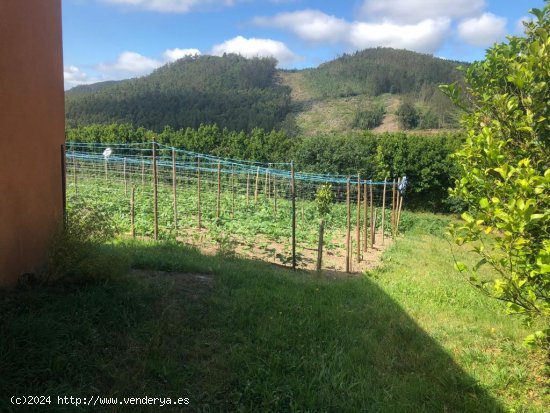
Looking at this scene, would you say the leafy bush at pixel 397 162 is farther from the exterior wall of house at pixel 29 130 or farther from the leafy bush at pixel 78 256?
the leafy bush at pixel 78 256

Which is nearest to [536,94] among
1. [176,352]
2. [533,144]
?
[533,144]

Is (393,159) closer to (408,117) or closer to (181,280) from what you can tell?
(181,280)

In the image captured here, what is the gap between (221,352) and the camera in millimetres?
3195

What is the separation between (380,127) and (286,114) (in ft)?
37.9

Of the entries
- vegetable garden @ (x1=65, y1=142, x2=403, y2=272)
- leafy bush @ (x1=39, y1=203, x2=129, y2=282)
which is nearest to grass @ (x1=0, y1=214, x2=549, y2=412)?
leafy bush @ (x1=39, y1=203, x2=129, y2=282)

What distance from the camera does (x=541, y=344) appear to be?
9.68 feet

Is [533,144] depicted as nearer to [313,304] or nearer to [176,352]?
[313,304]

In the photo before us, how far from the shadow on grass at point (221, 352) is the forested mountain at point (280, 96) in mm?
34965

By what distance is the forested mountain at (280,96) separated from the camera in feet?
134

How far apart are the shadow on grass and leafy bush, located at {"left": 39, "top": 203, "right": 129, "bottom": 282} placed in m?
0.14

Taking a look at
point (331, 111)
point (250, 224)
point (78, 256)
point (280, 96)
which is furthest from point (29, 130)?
point (280, 96)

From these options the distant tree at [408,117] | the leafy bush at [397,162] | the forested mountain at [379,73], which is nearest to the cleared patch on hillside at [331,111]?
the distant tree at [408,117]

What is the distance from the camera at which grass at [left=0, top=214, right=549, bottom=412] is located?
2676mm

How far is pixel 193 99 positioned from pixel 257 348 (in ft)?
147
